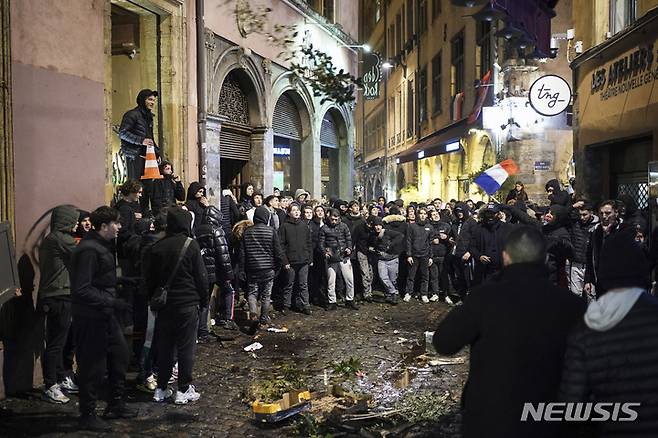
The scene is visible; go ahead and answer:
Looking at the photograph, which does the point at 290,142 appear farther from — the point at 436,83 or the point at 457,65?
the point at 436,83

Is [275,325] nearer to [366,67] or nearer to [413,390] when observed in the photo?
[413,390]

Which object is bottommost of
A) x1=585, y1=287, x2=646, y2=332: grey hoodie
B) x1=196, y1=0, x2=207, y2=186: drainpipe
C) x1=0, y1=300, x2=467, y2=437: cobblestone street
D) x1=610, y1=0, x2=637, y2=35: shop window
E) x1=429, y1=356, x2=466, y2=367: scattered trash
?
x1=0, y1=300, x2=467, y2=437: cobblestone street

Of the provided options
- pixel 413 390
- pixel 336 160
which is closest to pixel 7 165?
pixel 413 390

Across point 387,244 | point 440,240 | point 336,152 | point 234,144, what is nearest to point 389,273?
point 387,244

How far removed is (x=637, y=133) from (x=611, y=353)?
34.5 ft

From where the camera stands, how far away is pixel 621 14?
43.3ft

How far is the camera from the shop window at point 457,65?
2698cm

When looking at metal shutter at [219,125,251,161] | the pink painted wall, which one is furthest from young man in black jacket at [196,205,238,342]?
metal shutter at [219,125,251,161]

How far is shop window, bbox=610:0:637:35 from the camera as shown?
12773 mm

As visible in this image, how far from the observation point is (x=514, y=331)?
9.61 feet

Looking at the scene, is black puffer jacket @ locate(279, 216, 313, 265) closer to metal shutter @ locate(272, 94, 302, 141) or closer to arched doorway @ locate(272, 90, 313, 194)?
metal shutter @ locate(272, 94, 302, 141)

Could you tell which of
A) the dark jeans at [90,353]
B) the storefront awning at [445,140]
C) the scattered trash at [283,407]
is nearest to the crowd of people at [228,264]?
the dark jeans at [90,353]

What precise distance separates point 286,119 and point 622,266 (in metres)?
14.4

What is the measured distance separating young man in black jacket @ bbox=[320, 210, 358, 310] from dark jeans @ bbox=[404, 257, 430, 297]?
53.7 inches
